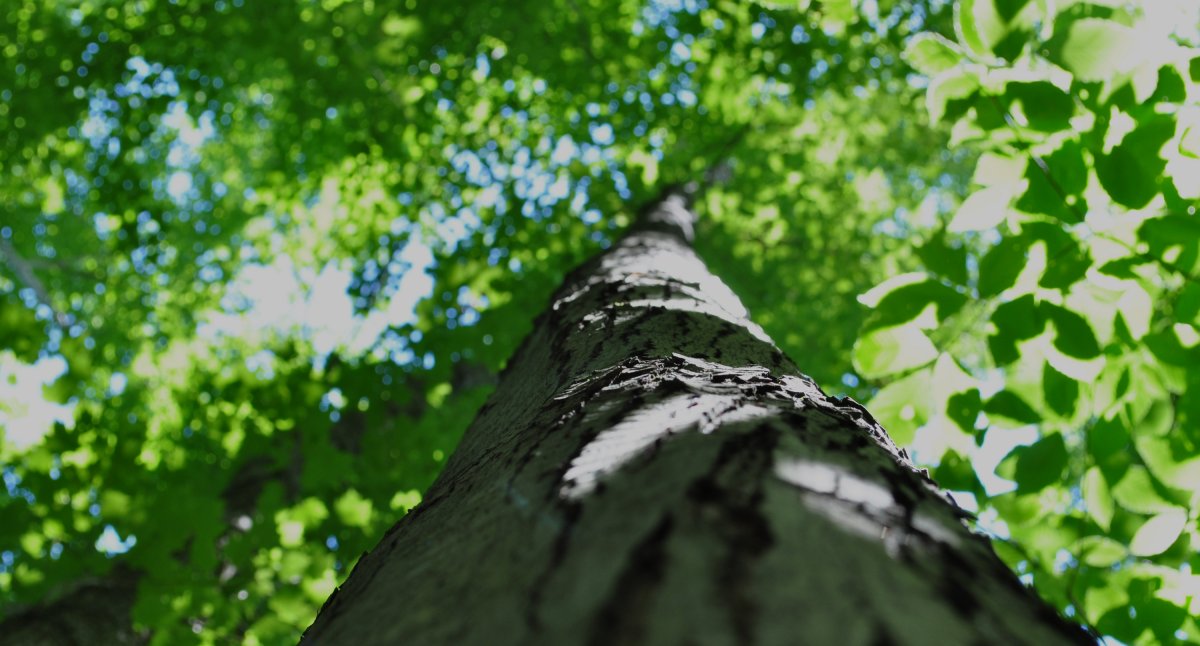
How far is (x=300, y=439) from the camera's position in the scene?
3686mm

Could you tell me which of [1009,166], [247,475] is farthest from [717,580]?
[247,475]

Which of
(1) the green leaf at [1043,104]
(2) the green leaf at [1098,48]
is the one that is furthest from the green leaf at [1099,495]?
(2) the green leaf at [1098,48]

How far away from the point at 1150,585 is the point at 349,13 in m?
4.87

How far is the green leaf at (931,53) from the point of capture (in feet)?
5.17

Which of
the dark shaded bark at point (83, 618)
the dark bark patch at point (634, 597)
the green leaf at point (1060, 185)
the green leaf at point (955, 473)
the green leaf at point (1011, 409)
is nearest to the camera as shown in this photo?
the dark bark patch at point (634, 597)

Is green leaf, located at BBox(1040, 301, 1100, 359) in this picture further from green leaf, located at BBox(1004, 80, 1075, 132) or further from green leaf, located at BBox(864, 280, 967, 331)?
green leaf, located at BBox(1004, 80, 1075, 132)

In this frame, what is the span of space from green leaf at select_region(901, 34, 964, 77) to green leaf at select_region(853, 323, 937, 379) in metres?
0.56

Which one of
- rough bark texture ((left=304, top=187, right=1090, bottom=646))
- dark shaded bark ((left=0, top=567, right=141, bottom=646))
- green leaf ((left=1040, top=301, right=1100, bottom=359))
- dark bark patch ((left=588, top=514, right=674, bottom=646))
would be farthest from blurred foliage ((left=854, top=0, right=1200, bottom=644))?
dark shaded bark ((left=0, top=567, right=141, bottom=646))

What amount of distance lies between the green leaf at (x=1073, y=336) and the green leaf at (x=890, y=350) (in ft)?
0.84

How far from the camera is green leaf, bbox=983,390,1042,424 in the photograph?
1.67 m

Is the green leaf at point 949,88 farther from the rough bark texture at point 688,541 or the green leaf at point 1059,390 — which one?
the rough bark texture at point 688,541

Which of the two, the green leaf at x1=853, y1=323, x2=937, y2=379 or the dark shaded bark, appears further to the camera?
the dark shaded bark

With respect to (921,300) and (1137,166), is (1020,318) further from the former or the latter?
(1137,166)

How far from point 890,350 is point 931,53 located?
2.08 ft
